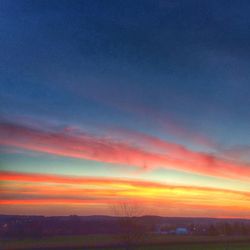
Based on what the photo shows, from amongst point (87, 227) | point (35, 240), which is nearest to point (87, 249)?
point (35, 240)

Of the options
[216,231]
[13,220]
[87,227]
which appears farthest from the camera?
[216,231]

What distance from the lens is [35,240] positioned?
55.5 meters

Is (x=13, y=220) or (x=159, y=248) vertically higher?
(x=13, y=220)

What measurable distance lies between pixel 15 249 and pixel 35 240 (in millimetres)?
11326

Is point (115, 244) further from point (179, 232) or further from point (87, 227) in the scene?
point (179, 232)

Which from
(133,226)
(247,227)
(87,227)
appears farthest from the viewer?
(247,227)

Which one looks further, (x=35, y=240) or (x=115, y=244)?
(x=35, y=240)

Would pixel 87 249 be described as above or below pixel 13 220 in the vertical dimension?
below

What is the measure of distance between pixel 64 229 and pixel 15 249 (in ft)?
75.9

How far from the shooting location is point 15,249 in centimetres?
4434

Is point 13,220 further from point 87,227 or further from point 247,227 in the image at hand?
point 247,227

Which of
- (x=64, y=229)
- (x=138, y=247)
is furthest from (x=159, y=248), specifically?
(x=64, y=229)

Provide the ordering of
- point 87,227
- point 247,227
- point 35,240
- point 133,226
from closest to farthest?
point 133,226 → point 35,240 → point 87,227 → point 247,227

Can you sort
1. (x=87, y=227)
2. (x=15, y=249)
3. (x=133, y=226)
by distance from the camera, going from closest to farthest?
(x=15, y=249)
(x=133, y=226)
(x=87, y=227)
